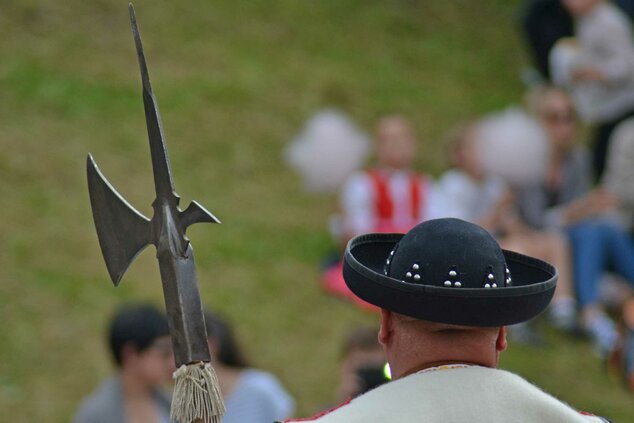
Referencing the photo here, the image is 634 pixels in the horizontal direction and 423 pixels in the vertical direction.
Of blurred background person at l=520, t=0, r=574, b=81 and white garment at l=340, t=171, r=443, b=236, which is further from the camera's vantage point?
blurred background person at l=520, t=0, r=574, b=81

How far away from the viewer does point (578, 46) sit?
31.6ft

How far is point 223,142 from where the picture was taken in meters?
10.8

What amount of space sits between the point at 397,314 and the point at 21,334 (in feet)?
18.4

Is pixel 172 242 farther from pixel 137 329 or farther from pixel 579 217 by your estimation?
pixel 579 217

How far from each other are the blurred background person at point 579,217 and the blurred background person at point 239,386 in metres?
3.06

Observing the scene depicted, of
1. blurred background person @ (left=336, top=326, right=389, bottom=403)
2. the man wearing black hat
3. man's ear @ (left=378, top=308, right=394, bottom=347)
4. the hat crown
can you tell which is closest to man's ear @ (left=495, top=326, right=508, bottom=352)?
the man wearing black hat

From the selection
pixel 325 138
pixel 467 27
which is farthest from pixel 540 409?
pixel 467 27

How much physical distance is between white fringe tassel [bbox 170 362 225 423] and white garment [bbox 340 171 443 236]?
5.66 metres

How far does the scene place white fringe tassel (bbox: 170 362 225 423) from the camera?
118 inches

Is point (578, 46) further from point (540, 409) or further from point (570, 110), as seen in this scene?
point (540, 409)

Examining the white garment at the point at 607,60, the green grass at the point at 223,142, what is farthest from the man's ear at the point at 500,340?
the white garment at the point at 607,60

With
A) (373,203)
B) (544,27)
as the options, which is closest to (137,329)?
(373,203)

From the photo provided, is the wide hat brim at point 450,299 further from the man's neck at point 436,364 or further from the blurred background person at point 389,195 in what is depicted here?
the blurred background person at point 389,195

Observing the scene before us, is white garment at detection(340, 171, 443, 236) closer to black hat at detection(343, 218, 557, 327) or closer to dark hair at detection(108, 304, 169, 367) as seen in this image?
dark hair at detection(108, 304, 169, 367)
